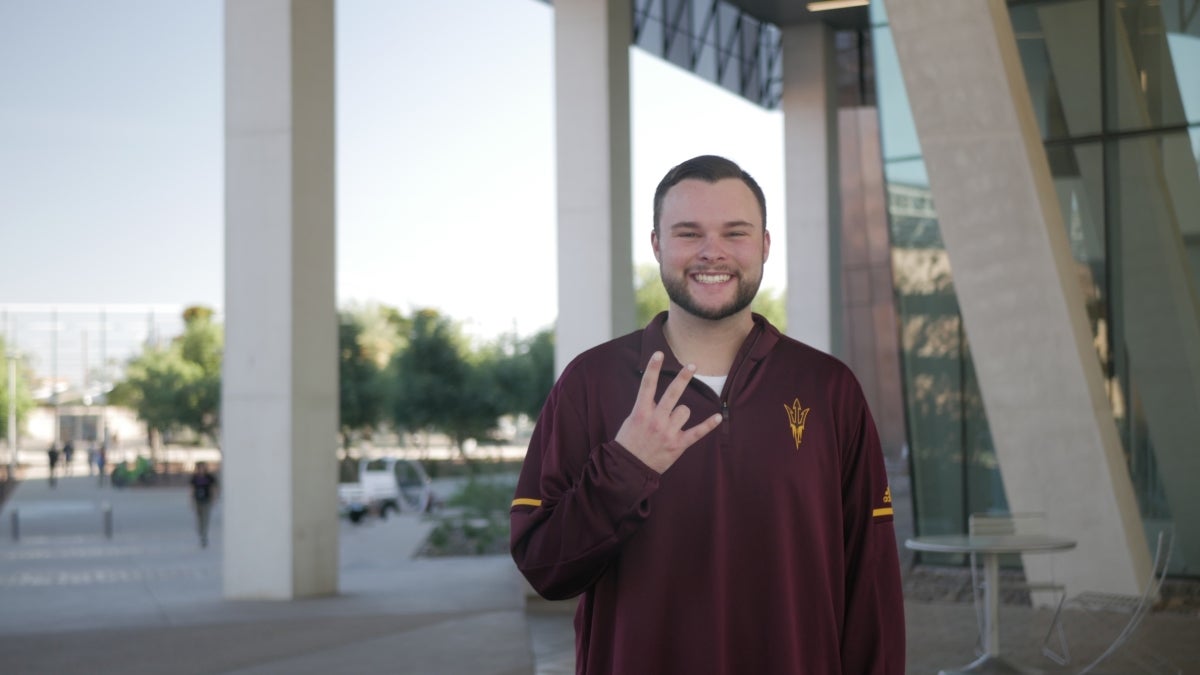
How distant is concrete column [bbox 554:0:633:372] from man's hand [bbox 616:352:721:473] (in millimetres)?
13608

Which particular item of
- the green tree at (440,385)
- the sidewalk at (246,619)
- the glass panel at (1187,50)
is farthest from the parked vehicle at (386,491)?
the glass panel at (1187,50)

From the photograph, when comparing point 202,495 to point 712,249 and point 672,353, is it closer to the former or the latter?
point 672,353

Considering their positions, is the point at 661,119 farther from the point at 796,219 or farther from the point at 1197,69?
the point at 1197,69

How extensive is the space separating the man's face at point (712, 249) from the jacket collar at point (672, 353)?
0.09 m

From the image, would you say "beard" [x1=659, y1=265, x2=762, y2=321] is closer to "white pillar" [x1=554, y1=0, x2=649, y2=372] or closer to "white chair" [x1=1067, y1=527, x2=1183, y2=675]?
"white chair" [x1=1067, y1=527, x2=1183, y2=675]

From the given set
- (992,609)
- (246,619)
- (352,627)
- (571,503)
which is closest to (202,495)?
(246,619)

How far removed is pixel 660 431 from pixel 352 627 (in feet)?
31.6

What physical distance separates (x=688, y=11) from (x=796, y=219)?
4.86 m

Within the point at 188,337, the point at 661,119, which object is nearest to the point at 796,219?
the point at 188,337

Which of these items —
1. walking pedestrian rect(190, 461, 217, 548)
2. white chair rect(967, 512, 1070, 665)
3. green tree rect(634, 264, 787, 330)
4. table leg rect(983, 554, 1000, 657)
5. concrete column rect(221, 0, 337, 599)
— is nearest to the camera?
table leg rect(983, 554, 1000, 657)

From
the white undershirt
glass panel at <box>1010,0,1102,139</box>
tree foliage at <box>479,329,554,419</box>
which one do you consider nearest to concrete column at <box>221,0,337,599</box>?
glass panel at <box>1010,0,1102,139</box>

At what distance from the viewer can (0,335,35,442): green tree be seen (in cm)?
7956

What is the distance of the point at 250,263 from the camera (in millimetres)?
14102

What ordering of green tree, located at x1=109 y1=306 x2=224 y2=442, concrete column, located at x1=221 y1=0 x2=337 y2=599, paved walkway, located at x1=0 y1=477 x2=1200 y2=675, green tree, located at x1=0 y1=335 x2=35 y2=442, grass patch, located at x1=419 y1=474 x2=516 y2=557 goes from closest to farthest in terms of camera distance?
paved walkway, located at x1=0 y1=477 x2=1200 y2=675
concrete column, located at x1=221 y1=0 x2=337 y2=599
grass patch, located at x1=419 y1=474 x2=516 y2=557
green tree, located at x1=109 y1=306 x2=224 y2=442
green tree, located at x1=0 y1=335 x2=35 y2=442
